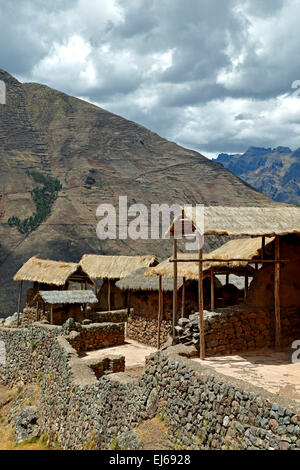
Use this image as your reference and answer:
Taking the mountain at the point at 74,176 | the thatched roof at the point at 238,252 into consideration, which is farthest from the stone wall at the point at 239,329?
the mountain at the point at 74,176

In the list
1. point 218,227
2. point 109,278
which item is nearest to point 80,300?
point 109,278

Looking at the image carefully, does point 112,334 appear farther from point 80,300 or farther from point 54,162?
point 54,162

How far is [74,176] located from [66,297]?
61.3 meters

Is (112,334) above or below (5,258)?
below

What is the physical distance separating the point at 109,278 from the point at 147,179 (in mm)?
58734

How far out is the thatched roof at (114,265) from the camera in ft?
89.1

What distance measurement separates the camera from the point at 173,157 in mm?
95625

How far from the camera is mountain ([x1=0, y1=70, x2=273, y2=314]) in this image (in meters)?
58.9

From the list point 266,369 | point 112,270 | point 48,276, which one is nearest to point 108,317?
point 112,270

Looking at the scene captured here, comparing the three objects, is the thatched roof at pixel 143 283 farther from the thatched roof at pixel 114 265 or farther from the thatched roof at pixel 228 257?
the thatched roof at pixel 114 265

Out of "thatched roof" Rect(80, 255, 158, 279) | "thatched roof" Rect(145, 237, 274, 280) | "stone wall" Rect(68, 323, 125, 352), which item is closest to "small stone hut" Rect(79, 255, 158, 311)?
"thatched roof" Rect(80, 255, 158, 279)

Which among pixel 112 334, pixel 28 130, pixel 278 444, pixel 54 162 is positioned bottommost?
pixel 112 334

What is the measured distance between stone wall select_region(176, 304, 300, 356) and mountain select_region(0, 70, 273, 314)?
1443 inches

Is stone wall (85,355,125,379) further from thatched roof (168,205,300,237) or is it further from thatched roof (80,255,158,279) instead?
thatched roof (80,255,158,279)
